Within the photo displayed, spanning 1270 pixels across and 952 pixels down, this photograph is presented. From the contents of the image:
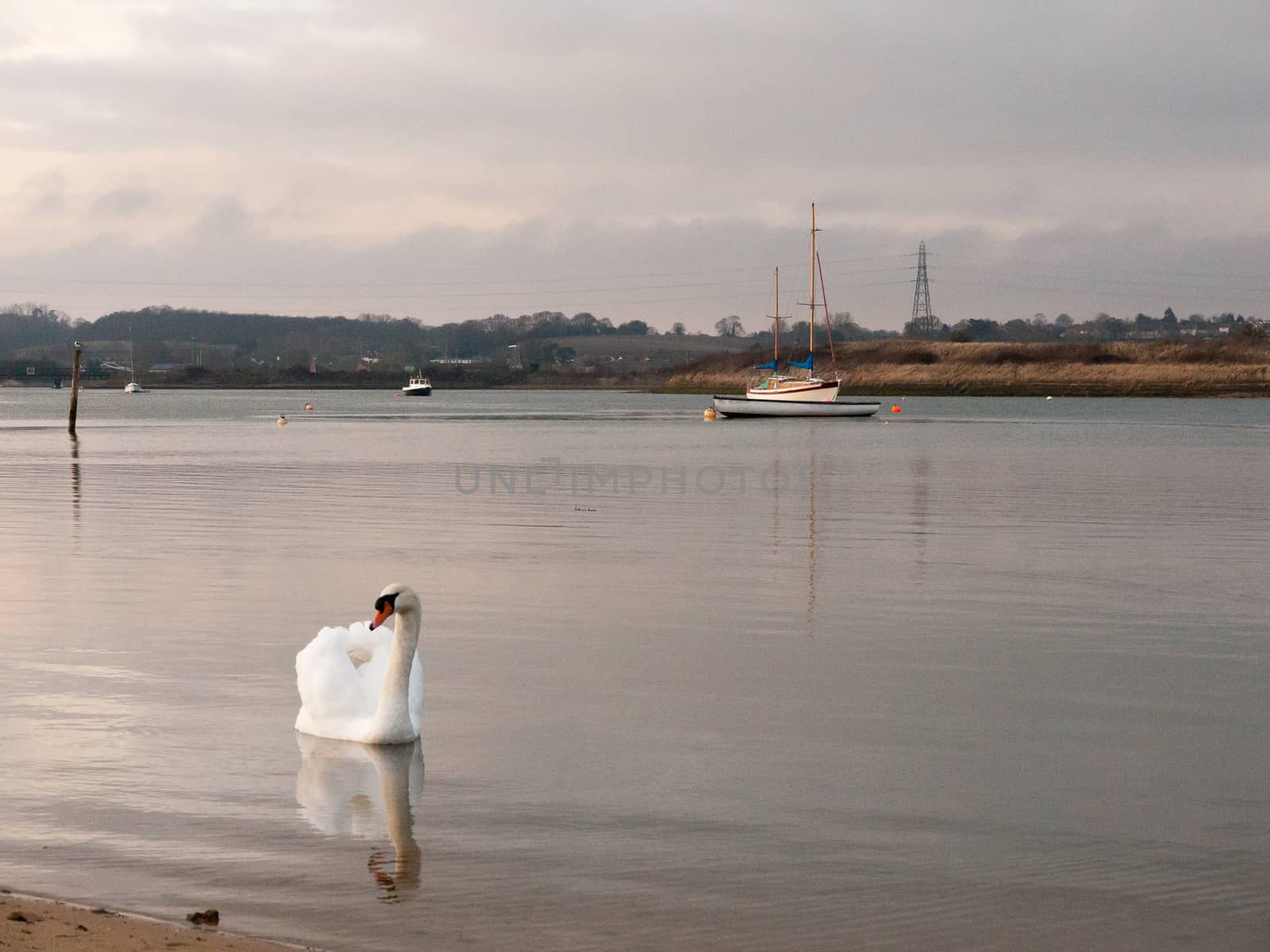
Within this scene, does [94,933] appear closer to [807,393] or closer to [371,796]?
[371,796]

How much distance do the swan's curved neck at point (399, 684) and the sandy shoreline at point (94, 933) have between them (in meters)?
3.28

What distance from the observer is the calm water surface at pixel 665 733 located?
25.0 ft

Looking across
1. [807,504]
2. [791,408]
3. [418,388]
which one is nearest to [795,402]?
[791,408]

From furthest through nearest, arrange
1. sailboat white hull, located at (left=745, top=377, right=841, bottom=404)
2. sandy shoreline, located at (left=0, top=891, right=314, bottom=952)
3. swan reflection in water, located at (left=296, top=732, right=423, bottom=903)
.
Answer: sailboat white hull, located at (left=745, top=377, right=841, bottom=404) < swan reflection in water, located at (left=296, top=732, right=423, bottom=903) < sandy shoreline, located at (left=0, top=891, right=314, bottom=952)

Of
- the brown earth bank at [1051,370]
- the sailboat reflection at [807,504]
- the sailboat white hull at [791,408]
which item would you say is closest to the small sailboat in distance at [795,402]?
the sailboat white hull at [791,408]

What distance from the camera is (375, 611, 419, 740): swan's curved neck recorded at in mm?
10203

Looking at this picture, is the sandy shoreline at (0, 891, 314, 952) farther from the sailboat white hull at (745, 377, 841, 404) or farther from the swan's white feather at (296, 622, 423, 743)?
the sailboat white hull at (745, 377, 841, 404)

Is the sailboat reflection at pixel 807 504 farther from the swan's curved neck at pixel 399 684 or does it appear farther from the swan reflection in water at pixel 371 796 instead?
the swan reflection in water at pixel 371 796

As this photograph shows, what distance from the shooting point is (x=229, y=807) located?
29.8 feet

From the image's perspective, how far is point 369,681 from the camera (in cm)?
1092

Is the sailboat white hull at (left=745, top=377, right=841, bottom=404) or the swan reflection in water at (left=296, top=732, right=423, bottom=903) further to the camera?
the sailboat white hull at (left=745, top=377, right=841, bottom=404)

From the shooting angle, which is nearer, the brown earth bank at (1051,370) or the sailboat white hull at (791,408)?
the sailboat white hull at (791,408)

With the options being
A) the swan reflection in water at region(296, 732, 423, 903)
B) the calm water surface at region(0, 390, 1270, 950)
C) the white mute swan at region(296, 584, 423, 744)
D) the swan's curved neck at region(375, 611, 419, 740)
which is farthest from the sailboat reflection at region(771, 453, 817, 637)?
the swan reflection in water at region(296, 732, 423, 903)

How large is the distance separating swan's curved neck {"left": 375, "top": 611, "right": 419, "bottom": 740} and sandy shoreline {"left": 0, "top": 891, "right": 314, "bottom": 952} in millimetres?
3277
